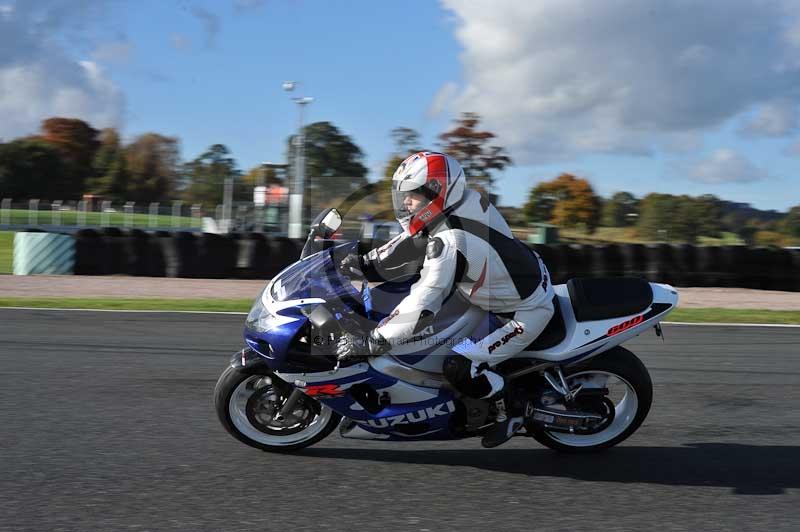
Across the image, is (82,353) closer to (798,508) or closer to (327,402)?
(327,402)

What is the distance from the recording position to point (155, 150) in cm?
8450

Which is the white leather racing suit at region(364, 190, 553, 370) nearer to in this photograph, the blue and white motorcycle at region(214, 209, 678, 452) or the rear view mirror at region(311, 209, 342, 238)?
the blue and white motorcycle at region(214, 209, 678, 452)

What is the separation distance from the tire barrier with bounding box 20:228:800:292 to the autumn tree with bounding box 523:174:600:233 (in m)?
33.6

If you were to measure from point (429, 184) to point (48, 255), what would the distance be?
15.8 meters

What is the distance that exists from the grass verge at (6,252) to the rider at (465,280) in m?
17.9

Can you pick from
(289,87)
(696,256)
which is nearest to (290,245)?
(696,256)

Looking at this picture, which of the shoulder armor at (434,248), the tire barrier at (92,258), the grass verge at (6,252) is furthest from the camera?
the grass verge at (6,252)

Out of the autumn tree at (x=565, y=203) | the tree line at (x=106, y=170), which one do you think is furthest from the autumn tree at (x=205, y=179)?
the autumn tree at (x=565, y=203)

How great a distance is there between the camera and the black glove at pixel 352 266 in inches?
188

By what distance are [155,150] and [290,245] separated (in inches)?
2807

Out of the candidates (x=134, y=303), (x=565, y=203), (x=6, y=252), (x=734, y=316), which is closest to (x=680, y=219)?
(x=565, y=203)

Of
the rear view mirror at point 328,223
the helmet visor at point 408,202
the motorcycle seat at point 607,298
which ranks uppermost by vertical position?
the helmet visor at point 408,202

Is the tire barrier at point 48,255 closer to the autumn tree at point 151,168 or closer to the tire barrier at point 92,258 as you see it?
the tire barrier at point 92,258

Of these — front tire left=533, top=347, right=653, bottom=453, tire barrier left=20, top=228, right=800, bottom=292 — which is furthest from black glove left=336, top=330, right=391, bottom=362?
tire barrier left=20, top=228, right=800, bottom=292
